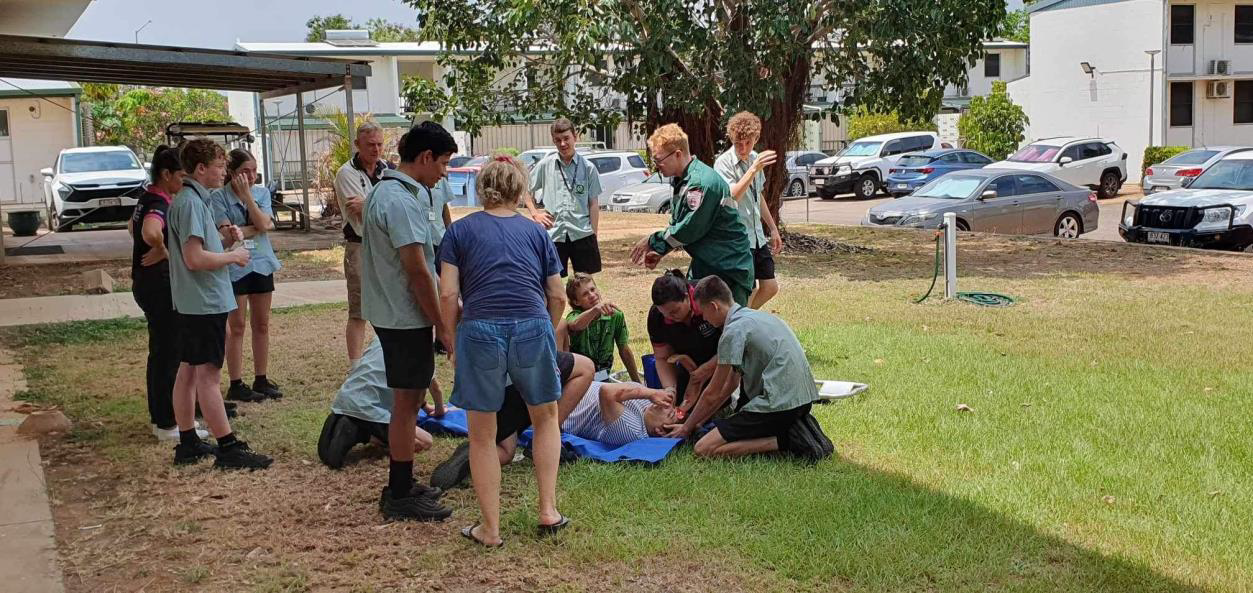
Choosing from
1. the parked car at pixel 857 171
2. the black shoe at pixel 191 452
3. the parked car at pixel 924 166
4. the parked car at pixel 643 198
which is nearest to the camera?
the black shoe at pixel 191 452

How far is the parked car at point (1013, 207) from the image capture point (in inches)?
743

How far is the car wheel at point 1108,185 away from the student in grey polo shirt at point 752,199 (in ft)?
79.5

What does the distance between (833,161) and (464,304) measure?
29.2 metres

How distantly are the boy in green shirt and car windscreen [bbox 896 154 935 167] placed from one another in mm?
25309

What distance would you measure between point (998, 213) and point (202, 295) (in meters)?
15.2

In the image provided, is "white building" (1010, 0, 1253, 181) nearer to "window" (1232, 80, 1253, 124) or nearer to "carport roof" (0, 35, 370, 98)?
"window" (1232, 80, 1253, 124)

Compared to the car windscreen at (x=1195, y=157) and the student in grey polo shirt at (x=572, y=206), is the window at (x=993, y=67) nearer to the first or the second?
the car windscreen at (x=1195, y=157)

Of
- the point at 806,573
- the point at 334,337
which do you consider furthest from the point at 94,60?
the point at 806,573

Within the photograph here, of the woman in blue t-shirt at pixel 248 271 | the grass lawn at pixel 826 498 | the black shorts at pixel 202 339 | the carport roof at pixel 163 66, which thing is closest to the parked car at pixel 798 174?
the carport roof at pixel 163 66

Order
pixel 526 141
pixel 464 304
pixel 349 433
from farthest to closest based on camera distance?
pixel 526 141
pixel 349 433
pixel 464 304

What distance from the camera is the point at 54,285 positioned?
566 inches

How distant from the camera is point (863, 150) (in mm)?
33938

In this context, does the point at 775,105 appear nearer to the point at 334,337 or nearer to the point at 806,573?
the point at 334,337

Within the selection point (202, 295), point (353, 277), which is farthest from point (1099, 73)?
→ point (202, 295)
